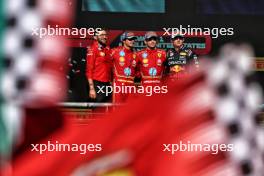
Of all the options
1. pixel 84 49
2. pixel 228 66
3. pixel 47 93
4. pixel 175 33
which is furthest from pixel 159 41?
pixel 47 93

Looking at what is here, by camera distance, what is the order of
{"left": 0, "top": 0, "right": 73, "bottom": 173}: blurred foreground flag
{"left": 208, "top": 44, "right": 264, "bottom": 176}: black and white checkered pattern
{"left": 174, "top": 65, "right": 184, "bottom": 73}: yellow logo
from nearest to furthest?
{"left": 0, "top": 0, "right": 73, "bottom": 173}: blurred foreground flag → {"left": 208, "top": 44, "right": 264, "bottom": 176}: black and white checkered pattern → {"left": 174, "top": 65, "right": 184, "bottom": 73}: yellow logo

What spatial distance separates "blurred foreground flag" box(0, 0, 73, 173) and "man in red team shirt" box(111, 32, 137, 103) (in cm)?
165

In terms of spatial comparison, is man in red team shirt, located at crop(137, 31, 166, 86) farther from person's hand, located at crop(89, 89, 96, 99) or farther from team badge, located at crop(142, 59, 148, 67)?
person's hand, located at crop(89, 89, 96, 99)

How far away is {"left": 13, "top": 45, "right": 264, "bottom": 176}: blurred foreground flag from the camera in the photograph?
2.49 ft

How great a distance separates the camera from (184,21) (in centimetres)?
243

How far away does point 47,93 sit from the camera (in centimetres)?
73

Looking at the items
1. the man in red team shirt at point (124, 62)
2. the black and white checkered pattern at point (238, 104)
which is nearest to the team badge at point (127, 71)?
the man in red team shirt at point (124, 62)

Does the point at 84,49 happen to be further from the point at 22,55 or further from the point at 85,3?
the point at 22,55

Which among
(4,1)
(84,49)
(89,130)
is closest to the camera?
(4,1)

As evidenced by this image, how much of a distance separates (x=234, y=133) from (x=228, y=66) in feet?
0.30
